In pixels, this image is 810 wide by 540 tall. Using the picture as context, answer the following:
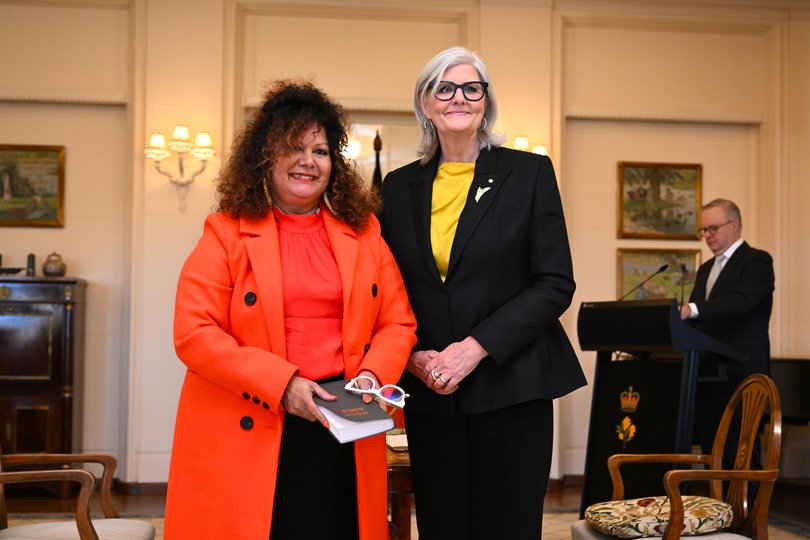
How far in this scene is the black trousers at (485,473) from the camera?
2258mm

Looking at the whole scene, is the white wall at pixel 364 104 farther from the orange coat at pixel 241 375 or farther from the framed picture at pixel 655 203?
the orange coat at pixel 241 375

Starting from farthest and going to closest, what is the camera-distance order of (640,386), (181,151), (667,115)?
(667,115)
(181,151)
(640,386)

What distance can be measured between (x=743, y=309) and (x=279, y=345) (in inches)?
157

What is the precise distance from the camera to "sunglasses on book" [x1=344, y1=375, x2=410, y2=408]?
2104mm

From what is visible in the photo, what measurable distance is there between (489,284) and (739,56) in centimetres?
589

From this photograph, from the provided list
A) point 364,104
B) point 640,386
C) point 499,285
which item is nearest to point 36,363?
point 364,104

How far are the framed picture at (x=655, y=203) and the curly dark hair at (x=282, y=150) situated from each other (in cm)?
528

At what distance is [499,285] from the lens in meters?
2.37

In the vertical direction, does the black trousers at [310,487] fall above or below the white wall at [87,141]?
below

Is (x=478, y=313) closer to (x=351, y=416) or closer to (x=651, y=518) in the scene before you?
(x=351, y=416)

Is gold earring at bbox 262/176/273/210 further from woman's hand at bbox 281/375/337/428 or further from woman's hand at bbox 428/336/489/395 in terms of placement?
woman's hand at bbox 428/336/489/395

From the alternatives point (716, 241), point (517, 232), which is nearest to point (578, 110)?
point (716, 241)

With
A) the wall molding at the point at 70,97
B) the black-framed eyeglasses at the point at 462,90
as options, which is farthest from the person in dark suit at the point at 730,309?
the wall molding at the point at 70,97

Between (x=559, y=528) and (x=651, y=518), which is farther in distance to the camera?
(x=559, y=528)
